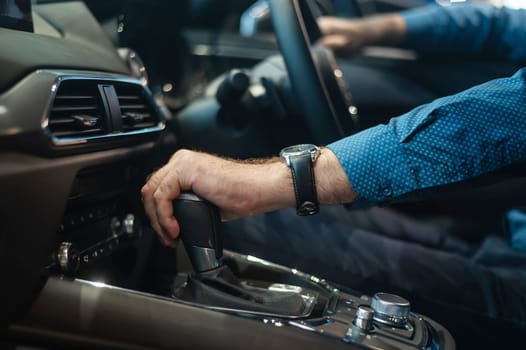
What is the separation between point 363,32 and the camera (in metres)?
1.59

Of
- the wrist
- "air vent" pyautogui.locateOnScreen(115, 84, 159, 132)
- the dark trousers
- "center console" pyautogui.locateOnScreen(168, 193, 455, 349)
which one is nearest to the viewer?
"center console" pyautogui.locateOnScreen(168, 193, 455, 349)

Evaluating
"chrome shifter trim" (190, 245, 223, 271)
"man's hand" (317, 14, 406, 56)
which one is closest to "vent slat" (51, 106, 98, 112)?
"chrome shifter trim" (190, 245, 223, 271)

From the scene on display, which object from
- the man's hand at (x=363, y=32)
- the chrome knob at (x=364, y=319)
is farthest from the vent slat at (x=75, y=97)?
the man's hand at (x=363, y=32)

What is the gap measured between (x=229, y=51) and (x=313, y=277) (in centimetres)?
104

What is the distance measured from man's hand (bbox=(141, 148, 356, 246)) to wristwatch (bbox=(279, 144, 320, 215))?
1 cm

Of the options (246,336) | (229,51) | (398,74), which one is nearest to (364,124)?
(398,74)

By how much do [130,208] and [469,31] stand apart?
3.80 ft

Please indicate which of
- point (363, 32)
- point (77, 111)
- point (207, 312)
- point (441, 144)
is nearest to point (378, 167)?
point (441, 144)

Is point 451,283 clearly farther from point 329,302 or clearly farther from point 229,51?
point 229,51

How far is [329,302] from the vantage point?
0.79 m

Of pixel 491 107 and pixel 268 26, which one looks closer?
pixel 491 107

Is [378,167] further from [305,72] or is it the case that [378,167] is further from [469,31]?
[469,31]

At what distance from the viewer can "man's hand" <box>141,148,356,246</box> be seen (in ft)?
2.39

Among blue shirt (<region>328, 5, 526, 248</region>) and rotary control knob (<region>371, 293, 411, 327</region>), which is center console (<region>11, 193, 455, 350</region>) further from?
blue shirt (<region>328, 5, 526, 248</region>)
